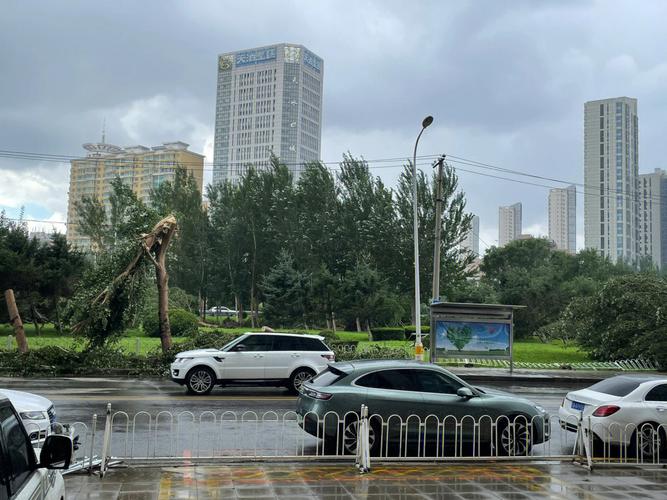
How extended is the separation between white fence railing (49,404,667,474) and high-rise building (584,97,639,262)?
11813 centimetres

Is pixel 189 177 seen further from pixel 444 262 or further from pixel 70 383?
pixel 70 383

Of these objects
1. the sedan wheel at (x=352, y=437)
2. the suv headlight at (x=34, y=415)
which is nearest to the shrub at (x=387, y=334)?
the sedan wheel at (x=352, y=437)

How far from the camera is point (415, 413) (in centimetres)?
971

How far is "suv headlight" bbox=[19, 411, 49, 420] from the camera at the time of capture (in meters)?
8.27

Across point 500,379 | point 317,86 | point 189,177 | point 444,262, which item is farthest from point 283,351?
point 317,86

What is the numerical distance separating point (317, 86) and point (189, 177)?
381 ft

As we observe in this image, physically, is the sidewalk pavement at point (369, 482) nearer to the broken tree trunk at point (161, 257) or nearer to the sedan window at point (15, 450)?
the sedan window at point (15, 450)

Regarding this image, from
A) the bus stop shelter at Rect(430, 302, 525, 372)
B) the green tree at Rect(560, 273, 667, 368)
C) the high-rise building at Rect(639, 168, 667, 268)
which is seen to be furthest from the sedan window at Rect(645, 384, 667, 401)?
the high-rise building at Rect(639, 168, 667, 268)

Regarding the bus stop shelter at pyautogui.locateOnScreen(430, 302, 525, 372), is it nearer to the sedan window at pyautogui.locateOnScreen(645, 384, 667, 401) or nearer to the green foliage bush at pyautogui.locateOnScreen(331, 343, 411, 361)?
the green foliage bush at pyautogui.locateOnScreen(331, 343, 411, 361)

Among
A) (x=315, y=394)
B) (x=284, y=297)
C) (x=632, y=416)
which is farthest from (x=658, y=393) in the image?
(x=284, y=297)

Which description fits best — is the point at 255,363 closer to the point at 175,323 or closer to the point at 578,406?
the point at 578,406

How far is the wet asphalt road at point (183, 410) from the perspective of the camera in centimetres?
1027

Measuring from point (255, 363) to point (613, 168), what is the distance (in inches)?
4840

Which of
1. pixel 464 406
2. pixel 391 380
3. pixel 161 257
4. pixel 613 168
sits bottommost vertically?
pixel 464 406
